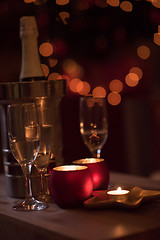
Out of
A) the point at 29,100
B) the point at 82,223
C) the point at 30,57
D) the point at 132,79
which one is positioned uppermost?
the point at 132,79

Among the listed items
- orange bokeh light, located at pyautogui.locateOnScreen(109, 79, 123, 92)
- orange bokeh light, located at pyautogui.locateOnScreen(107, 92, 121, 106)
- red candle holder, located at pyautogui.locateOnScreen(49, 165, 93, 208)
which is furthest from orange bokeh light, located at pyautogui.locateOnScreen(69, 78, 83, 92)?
red candle holder, located at pyautogui.locateOnScreen(49, 165, 93, 208)

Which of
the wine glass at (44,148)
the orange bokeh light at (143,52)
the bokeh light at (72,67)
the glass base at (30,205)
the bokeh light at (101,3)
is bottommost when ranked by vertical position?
the glass base at (30,205)

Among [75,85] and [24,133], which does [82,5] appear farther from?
[24,133]

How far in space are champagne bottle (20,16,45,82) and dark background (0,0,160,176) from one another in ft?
5.01

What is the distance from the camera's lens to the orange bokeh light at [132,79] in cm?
377

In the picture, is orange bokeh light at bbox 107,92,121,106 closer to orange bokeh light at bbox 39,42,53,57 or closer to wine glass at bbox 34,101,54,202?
orange bokeh light at bbox 39,42,53,57

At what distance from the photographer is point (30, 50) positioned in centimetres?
97

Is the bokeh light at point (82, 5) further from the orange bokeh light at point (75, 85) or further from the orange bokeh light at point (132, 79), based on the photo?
the orange bokeh light at point (132, 79)

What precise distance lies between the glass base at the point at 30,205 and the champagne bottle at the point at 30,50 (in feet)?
0.99

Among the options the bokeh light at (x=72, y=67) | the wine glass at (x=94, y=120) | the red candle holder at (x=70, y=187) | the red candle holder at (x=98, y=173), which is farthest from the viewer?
the bokeh light at (x=72, y=67)

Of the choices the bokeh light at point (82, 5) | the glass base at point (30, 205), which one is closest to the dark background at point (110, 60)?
the bokeh light at point (82, 5)

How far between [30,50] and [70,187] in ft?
1.17

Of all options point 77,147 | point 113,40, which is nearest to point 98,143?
point 77,147

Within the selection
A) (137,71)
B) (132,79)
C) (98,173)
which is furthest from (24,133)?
(137,71)
